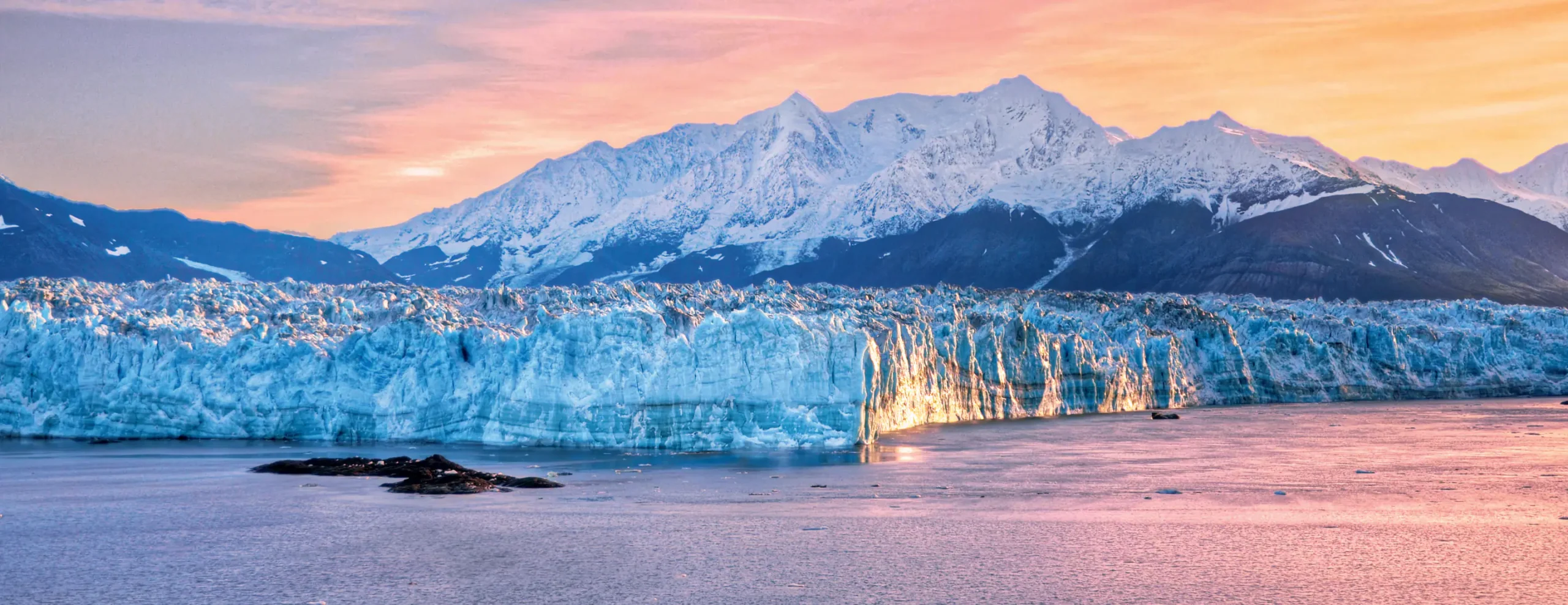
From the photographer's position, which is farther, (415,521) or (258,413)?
(258,413)

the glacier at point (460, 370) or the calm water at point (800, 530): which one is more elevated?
the glacier at point (460, 370)

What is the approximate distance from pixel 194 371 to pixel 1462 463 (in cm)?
3974

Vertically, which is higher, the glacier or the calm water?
the glacier

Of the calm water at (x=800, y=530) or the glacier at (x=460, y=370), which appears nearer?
the calm water at (x=800, y=530)

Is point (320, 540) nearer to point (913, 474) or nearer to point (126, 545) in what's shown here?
point (126, 545)

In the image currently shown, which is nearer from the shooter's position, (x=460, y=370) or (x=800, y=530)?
(x=800, y=530)

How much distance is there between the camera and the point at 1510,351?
3248 inches

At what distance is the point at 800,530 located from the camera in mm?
24266

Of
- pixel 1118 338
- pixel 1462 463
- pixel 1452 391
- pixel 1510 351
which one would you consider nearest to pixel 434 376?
pixel 1462 463

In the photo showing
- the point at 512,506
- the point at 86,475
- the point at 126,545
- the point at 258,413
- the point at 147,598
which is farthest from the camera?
the point at 258,413

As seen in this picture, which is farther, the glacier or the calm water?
Answer: the glacier

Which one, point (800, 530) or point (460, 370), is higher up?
point (460, 370)

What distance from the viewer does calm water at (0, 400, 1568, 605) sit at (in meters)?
19.3

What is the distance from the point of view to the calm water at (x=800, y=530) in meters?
19.3
